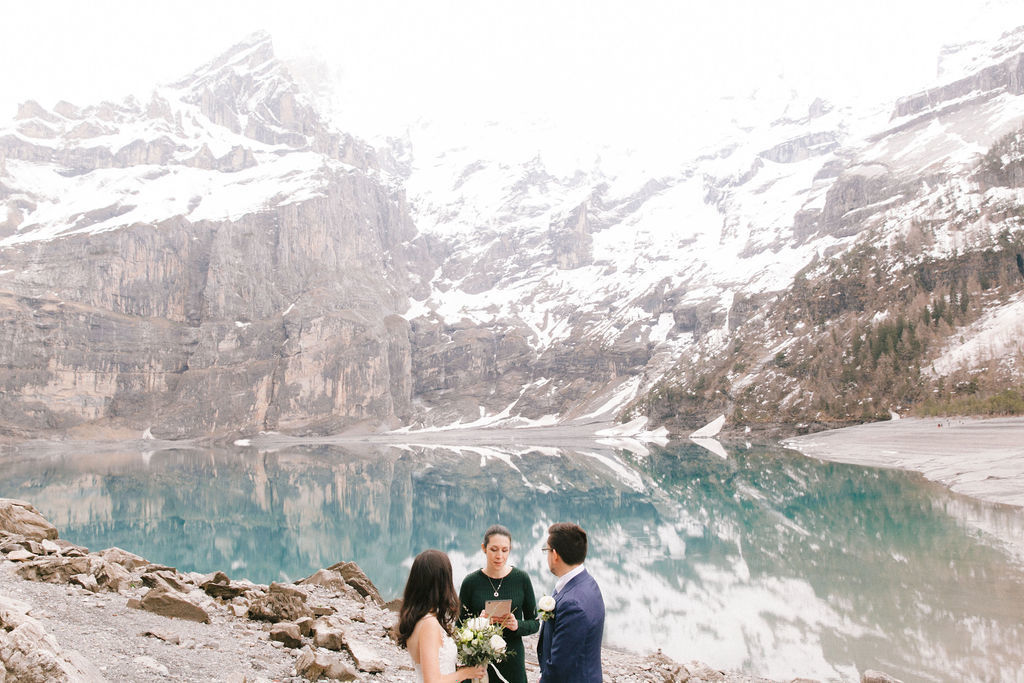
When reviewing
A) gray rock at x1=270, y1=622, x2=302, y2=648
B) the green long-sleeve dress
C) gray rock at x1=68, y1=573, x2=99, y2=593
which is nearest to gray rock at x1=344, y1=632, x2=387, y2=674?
gray rock at x1=270, y1=622, x2=302, y2=648

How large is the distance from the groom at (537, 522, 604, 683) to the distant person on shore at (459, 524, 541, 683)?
14.3 inches

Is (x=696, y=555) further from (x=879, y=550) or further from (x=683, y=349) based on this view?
(x=683, y=349)

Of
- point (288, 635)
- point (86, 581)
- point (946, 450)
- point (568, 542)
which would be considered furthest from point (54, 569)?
point (946, 450)

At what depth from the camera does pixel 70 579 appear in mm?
14586

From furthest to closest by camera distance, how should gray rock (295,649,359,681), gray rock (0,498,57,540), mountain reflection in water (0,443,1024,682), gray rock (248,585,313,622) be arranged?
gray rock (0,498,57,540), mountain reflection in water (0,443,1024,682), gray rock (248,585,313,622), gray rock (295,649,359,681)

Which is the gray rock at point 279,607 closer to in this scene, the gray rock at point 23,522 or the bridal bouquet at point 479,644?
the gray rock at point 23,522

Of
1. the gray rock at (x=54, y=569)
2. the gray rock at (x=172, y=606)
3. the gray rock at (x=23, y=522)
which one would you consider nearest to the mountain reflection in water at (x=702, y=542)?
the gray rock at (x=23, y=522)

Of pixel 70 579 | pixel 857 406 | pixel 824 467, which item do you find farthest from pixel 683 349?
pixel 70 579

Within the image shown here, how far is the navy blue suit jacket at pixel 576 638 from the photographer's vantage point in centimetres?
571

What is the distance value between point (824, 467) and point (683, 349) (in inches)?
5163

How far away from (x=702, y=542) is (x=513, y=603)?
30.0 m

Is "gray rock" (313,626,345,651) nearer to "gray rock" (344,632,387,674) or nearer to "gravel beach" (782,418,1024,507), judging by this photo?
"gray rock" (344,632,387,674)

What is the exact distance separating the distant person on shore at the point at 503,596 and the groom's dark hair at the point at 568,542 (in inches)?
18.1

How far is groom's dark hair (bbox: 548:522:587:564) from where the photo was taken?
233 inches
